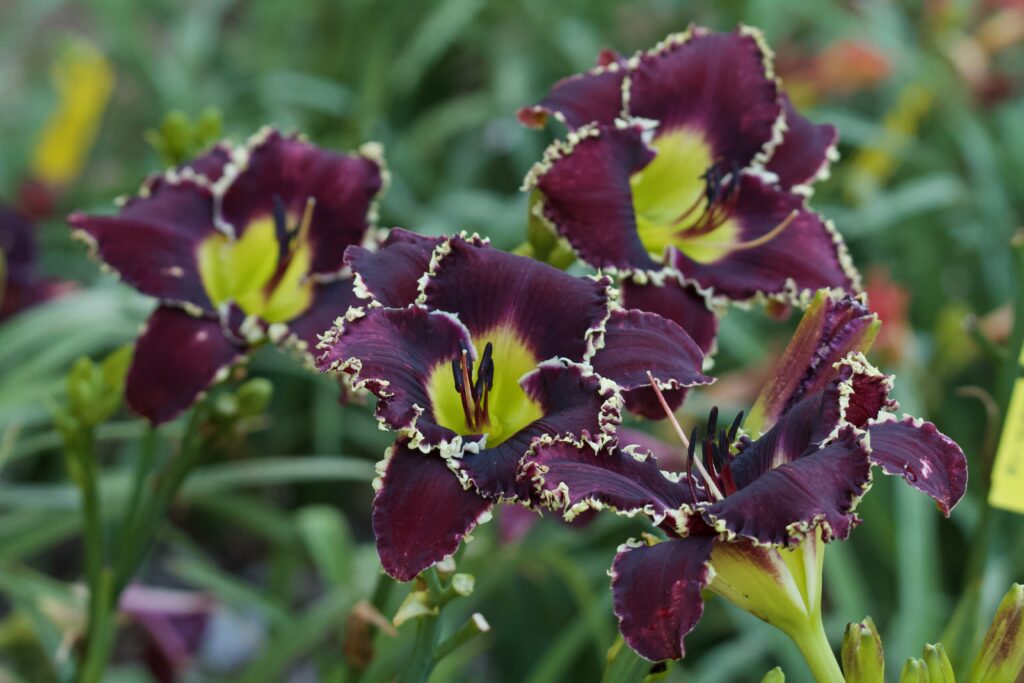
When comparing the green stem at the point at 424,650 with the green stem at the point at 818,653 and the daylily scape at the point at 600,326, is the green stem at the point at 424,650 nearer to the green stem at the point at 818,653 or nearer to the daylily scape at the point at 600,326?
the daylily scape at the point at 600,326

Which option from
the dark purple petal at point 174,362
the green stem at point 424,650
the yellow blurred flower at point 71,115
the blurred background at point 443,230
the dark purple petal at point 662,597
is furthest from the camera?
the yellow blurred flower at point 71,115

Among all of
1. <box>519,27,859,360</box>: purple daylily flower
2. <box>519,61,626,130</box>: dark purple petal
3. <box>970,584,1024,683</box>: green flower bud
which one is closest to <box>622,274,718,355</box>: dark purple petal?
<box>519,27,859,360</box>: purple daylily flower

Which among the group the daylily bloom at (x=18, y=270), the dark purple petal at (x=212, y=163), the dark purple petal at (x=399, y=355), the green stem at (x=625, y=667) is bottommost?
the daylily bloom at (x=18, y=270)

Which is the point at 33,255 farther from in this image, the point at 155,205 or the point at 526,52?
the point at 526,52

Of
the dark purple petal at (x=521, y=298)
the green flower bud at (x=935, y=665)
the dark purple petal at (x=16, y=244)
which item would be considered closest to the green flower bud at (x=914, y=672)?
the green flower bud at (x=935, y=665)

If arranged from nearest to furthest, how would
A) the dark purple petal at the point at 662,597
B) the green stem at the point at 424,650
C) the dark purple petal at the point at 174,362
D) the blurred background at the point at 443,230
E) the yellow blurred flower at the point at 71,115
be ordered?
the dark purple petal at the point at 662,597
the green stem at the point at 424,650
the dark purple petal at the point at 174,362
the blurred background at the point at 443,230
the yellow blurred flower at the point at 71,115

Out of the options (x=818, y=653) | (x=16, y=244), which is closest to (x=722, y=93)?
(x=818, y=653)

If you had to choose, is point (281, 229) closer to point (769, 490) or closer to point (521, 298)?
point (521, 298)
